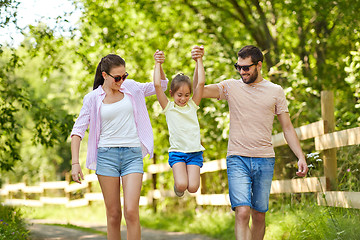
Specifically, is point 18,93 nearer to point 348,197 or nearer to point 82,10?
point 82,10

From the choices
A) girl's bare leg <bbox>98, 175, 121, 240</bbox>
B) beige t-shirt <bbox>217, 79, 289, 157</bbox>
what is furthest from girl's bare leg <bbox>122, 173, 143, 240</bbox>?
beige t-shirt <bbox>217, 79, 289, 157</bbox>

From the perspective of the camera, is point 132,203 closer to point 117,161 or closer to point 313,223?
point 117,161

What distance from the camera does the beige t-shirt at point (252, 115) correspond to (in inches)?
194

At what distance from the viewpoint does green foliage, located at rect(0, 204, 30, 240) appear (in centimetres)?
704

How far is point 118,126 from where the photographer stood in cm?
489

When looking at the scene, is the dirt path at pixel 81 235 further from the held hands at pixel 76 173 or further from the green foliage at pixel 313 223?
the held hands at pixel 76 173

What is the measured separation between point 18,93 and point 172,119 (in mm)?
4983

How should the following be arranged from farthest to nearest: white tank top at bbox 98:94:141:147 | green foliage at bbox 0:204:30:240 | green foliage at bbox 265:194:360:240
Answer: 1. green foliage at bbox 0:204:30:240
2. green foliage at bbox 265:194:360:240
3. white tank top at bbox 98:94:141:147

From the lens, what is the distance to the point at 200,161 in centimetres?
509

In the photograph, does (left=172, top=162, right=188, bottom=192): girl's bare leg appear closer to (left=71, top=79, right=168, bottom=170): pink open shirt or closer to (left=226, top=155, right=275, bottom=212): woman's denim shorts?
A: (left=71, top=79, right=168, bottom=170): pink open shirt

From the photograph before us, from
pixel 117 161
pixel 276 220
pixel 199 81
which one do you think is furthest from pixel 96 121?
pixel 276 220

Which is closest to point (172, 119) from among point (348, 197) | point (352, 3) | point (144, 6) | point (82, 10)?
point (348, 197)

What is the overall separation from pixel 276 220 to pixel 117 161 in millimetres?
3197

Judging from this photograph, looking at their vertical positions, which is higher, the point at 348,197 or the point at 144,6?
the point at 144,6
